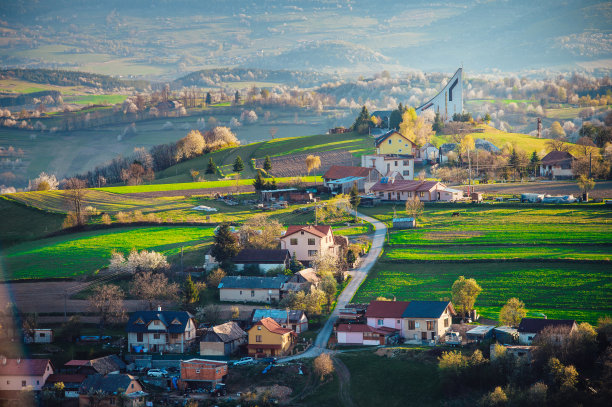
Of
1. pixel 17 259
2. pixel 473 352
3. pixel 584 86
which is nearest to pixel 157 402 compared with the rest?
pixel 473 352

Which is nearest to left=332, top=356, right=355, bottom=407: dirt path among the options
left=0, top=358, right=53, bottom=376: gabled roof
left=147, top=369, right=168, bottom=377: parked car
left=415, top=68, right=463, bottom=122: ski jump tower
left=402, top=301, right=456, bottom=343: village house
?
left=402, top=301, right=456, bottom=343: village house

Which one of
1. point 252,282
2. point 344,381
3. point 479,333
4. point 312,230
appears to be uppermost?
point 312,230

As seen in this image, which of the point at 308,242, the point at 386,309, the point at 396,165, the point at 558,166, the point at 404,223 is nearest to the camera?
the point at 386,309

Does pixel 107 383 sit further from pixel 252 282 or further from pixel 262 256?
pixel 262 256

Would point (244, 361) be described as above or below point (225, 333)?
below

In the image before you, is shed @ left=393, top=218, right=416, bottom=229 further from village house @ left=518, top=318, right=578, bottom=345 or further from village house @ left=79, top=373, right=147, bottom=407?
village house @ left=79, top=373, right=147, bottom=407

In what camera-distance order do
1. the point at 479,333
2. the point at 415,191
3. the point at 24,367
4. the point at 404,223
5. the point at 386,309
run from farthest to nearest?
the point at 415,191 < the point at 404,223 < the point at 386,309 < the point at 24,367 < the point at 479,333

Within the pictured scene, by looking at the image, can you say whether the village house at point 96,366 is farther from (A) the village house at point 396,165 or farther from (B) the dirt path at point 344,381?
(A) the village house at point 396,165

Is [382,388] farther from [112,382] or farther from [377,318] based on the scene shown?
[112,382]

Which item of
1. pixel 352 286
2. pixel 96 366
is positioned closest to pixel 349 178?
pixel 352 286
